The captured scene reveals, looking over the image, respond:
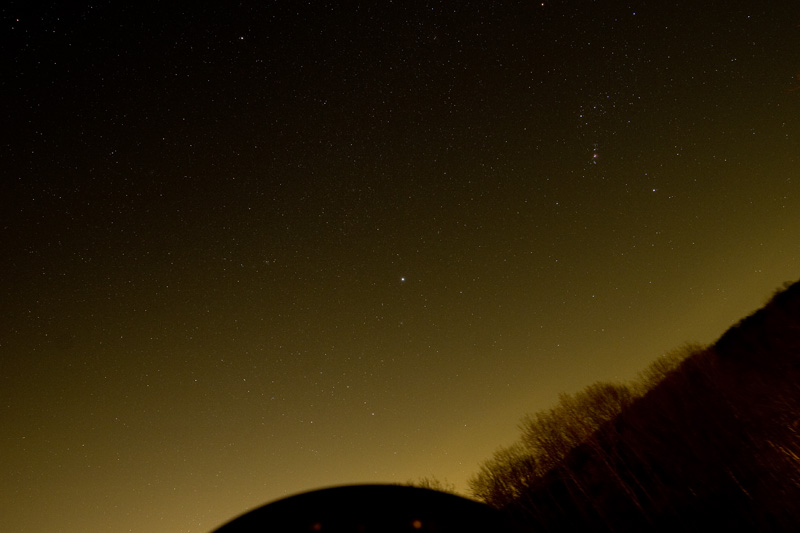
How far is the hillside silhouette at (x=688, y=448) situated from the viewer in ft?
50.5

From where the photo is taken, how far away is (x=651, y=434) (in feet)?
73.8

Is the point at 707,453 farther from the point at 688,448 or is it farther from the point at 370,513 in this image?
the point at 370,513

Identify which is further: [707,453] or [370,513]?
[707,453]

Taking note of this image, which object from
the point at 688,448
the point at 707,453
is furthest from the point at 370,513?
the point at 688,448

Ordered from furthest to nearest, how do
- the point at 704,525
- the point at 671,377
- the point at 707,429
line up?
1. the point at 671,377
2. the point at 707,429
3. the point at 704,525

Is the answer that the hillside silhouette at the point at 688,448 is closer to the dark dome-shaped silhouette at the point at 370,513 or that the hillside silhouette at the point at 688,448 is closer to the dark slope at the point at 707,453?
the dark slope at the point at 707,453

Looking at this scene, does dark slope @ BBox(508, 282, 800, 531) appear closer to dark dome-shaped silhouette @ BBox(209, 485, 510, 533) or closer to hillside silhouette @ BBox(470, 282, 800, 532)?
hillside silhouette @ BBox(470, 282, 800, 532)

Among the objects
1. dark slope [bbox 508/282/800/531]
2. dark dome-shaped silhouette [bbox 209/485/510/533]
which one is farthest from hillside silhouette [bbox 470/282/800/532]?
dark dome-shaped silhouette [bbox 209/485/510/533]

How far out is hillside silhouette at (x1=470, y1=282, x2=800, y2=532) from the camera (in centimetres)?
1539

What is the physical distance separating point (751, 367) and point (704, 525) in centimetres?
1057

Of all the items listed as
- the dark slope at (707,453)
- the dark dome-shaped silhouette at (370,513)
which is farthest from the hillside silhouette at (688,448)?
the dark dome-shaped silhouette at (370,513)

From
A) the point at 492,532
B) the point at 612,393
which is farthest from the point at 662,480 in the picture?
the point at 492,532

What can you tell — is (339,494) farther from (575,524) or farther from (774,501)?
(575,524)

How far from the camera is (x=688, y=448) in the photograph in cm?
2008
